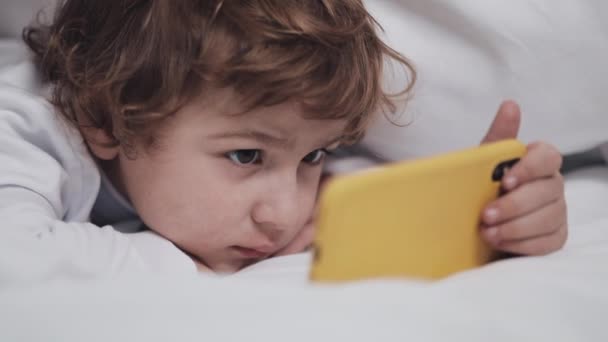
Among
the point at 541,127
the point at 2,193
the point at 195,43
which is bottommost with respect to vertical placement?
the point at 2,193

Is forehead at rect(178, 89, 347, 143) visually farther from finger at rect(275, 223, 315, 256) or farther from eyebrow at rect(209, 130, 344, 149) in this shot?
finger at rect(275, 223, 315, 256)

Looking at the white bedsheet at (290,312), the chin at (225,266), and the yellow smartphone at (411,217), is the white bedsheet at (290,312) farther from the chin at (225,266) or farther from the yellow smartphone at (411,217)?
the chin at (225,266)

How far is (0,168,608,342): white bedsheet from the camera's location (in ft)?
1.50

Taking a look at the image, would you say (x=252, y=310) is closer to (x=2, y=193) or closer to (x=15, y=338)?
(x=15, y=338)

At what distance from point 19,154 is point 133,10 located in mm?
219

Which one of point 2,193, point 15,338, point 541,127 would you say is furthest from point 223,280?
point 541,127

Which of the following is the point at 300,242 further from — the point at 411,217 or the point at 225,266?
the point at 411,217

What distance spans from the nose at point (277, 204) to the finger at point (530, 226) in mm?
232

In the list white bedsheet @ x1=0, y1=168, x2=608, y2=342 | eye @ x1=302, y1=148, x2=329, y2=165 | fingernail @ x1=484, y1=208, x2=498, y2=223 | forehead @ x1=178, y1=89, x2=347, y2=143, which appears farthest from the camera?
eye @ x1=302, y1=148, x2=329, y2=165

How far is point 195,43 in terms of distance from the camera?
0.76 meters

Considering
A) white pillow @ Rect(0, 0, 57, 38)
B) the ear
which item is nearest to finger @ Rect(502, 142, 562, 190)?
the ear

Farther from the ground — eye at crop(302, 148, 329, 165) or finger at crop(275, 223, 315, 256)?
eye at crop(302, 148, 329, 165)

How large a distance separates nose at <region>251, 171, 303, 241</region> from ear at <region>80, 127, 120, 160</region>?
0.67 ft

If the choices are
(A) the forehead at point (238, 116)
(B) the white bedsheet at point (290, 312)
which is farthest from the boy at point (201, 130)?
(B) the white bedsheet at point (290, 312)
